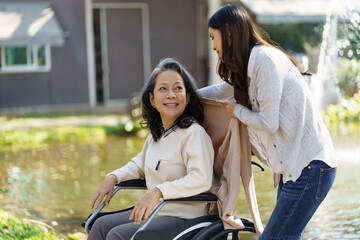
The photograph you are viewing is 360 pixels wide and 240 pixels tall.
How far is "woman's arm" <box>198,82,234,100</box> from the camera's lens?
3.45m

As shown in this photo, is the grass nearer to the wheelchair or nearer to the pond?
the pond

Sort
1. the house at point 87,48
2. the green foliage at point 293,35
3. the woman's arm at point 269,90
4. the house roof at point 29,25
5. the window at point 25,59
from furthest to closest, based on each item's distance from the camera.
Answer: the green foliage at point 293,35 < the window at point 25,59 < the house at point 87,48 < the house roof at point 29,25 < the woman's arm at point 269,90

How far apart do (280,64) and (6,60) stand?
13398 mm

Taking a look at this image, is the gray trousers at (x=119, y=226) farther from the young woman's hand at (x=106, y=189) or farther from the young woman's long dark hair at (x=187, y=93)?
the young woman's long dark hair at (x=187, y=93)

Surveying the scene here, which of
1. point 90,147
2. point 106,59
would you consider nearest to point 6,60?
point 106,59

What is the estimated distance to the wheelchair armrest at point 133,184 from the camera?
3.53 m

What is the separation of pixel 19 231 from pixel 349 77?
10.4 meters

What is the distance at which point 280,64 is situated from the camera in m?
2.78

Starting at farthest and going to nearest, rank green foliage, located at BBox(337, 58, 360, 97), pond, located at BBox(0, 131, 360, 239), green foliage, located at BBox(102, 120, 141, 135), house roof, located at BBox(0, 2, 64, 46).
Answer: house roof, located at BBox(0, 2, 64, 46) → green foliage, located at BBox(337, 58, 360, 97) → green foliage, located at BBox(102, 120, 141, 135) → pond, located at BBox(0, 131, 360, 239)

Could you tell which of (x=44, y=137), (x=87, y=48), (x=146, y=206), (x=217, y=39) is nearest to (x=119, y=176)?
(x=146, y=206)

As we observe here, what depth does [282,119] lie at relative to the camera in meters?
2.81

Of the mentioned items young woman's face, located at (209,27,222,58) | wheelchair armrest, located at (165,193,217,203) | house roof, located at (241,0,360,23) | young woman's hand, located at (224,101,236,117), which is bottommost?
wheelchair armrest, located at (165,193,217,203)

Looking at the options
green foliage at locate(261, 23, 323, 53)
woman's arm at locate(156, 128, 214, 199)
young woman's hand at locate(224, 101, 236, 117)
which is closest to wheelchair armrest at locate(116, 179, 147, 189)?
woman's arm at locate(156, 128, 214, 199)

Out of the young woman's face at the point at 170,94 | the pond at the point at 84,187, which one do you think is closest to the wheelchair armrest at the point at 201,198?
the young woman's face at the point at 170,94
